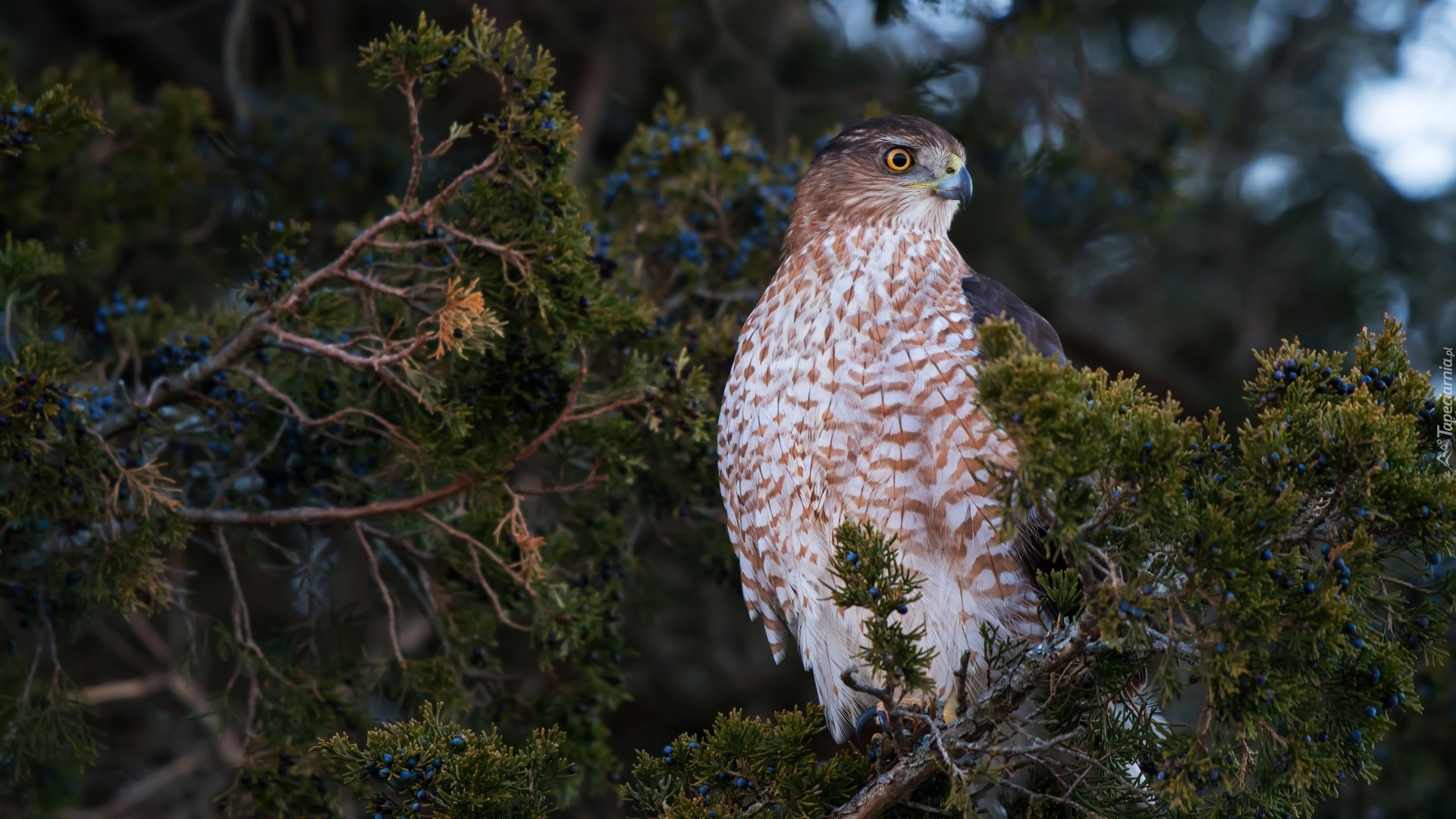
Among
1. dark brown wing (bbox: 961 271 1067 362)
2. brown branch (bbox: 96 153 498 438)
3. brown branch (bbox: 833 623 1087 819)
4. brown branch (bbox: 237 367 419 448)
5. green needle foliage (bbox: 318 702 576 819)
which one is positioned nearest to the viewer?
brown branch (bbox: 833 623 1087 819)

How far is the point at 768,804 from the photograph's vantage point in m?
2.97

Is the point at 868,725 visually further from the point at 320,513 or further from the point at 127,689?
the point at 127,689

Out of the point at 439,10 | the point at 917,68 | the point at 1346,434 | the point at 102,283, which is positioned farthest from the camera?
the point at 439,10

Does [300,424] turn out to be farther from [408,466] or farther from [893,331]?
[893,331]

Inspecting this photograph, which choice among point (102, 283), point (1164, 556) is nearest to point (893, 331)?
point (1164, 556)

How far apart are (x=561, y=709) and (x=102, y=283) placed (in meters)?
2.60

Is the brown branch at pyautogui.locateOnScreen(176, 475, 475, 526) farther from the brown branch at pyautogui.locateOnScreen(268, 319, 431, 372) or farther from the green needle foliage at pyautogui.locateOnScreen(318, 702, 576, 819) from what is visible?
the green needle foliage at pyautogui.locateOnScreen(318, 702, 576, 819)

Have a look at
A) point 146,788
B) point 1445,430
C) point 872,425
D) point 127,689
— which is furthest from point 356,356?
point 146,788

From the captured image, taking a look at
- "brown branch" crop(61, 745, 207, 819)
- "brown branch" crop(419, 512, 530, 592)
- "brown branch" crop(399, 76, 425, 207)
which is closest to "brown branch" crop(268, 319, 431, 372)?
"brown branch" crop(399, 76, 425, 207)

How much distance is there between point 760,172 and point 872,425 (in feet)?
5.80

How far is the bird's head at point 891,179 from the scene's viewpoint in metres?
4.08

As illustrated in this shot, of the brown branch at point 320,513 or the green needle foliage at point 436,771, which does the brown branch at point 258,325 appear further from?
the green needle foliage at point 436,771

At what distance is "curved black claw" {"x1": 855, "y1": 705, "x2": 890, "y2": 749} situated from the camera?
3.63 metres

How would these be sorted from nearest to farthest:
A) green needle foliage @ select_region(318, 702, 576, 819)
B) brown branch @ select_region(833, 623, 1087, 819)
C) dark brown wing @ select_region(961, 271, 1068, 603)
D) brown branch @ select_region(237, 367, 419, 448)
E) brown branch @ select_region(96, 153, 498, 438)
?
1. brown branch @ select_region(833, 623, 1087, 819)
2. green needle foliage @ select_region(318, 702, 576, 819)
3. brown branch @ select_region(96, 153, 498, 438)
4. brown branch @ select_region(237, 367, 419, 448)
5. dark brown wing @ select_region(961, 271, 1068, 603)
